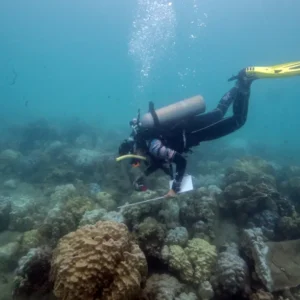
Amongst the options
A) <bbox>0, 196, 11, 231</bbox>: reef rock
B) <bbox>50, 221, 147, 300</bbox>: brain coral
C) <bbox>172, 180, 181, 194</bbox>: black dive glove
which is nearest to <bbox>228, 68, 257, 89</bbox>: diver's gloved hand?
<bbox>172, 180, 181, 194</bbox>: black dive glove

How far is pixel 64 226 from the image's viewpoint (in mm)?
6555

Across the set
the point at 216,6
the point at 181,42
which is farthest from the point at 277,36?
the point at 181,42

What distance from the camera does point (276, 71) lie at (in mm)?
8047

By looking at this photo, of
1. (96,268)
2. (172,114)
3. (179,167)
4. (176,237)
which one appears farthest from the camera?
(172,114)

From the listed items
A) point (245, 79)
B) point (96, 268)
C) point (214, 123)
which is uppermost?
point (245, 79)

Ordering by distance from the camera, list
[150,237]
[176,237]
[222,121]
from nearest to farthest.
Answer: [150,237], [176,237], [222,121]

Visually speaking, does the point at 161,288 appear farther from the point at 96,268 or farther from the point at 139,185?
the point at 139,185

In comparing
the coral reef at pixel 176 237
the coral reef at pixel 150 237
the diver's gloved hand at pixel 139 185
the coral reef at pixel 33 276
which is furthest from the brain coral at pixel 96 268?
the diver's gloved hand at pixel 139 185

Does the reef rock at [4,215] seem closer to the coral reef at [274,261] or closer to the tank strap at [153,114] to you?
the tank strap at [153,114]

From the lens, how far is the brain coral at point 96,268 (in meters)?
3.83

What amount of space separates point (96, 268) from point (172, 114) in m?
4.62

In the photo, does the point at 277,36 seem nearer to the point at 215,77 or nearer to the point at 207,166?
the point at 215,77

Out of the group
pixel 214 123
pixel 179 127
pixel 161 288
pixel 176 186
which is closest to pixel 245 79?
pixel 214 123

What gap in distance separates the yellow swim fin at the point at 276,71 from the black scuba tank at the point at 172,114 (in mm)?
2116
